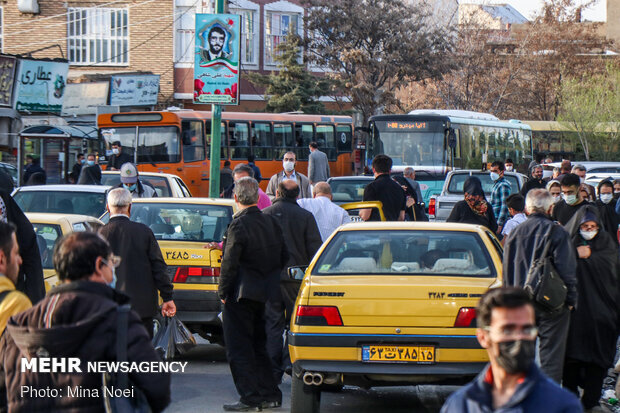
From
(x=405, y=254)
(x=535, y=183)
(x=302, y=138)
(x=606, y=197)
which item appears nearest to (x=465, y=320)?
(x=405, y=254)

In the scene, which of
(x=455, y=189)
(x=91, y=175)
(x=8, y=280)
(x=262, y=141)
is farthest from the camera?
(x=262, y=141)

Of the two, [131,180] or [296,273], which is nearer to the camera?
[296,273]

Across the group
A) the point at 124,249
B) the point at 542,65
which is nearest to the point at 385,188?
the point at 124,249

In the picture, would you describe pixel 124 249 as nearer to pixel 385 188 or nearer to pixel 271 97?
pixel 385 188

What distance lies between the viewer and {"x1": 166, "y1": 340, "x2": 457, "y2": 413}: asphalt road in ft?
28.6

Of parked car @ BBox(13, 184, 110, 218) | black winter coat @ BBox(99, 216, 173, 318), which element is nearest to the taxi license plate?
black winter coat @ BBox(99, 216, 173, 318)

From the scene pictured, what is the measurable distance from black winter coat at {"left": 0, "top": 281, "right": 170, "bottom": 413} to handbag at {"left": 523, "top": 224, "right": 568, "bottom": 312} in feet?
13.0

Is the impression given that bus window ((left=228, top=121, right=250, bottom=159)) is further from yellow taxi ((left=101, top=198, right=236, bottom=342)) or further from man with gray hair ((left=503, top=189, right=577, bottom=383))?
man with gray hair ((left=503, top=189, right=577, bottom=383))

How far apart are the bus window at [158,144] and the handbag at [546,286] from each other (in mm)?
22502

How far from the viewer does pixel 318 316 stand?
7723 millimetres

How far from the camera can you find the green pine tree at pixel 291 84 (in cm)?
4366

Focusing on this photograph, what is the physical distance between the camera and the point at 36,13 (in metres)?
44.2

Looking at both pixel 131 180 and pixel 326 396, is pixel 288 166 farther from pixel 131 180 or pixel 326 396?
pixel 326 396

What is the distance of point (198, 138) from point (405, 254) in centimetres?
2201
